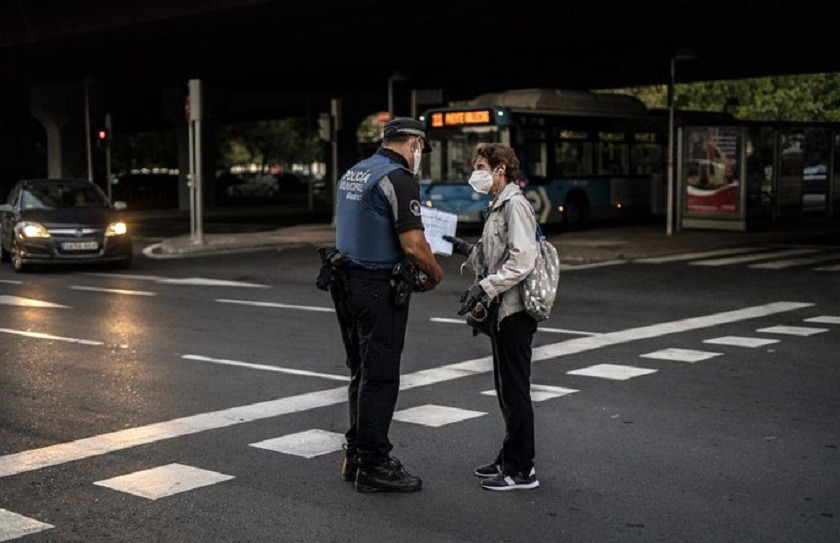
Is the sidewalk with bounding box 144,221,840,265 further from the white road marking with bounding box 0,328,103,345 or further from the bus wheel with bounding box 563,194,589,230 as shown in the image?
the white road marking with bounding box 0,328,103,345

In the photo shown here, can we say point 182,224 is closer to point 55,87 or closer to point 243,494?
point 55,87

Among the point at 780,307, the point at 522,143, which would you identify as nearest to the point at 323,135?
the point at 522,143

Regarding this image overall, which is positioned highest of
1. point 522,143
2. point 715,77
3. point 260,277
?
point 715,77

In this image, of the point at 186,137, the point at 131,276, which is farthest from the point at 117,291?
the point at 186,137

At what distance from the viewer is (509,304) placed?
6.00 metres

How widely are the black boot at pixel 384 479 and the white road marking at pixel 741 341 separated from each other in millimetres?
5777

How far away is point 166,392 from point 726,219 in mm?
21423

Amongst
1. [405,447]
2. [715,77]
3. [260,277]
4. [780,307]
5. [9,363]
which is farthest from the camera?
[715,77]

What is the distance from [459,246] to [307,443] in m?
1.59

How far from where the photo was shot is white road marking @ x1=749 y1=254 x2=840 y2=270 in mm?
19031

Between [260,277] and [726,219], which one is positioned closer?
[260,277]

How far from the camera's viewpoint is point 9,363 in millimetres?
9977

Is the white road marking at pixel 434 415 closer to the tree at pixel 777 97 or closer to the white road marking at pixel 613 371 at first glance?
the white road marking at pixel 613 371

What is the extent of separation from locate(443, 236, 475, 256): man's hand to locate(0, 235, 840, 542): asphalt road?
1187 millimetres
